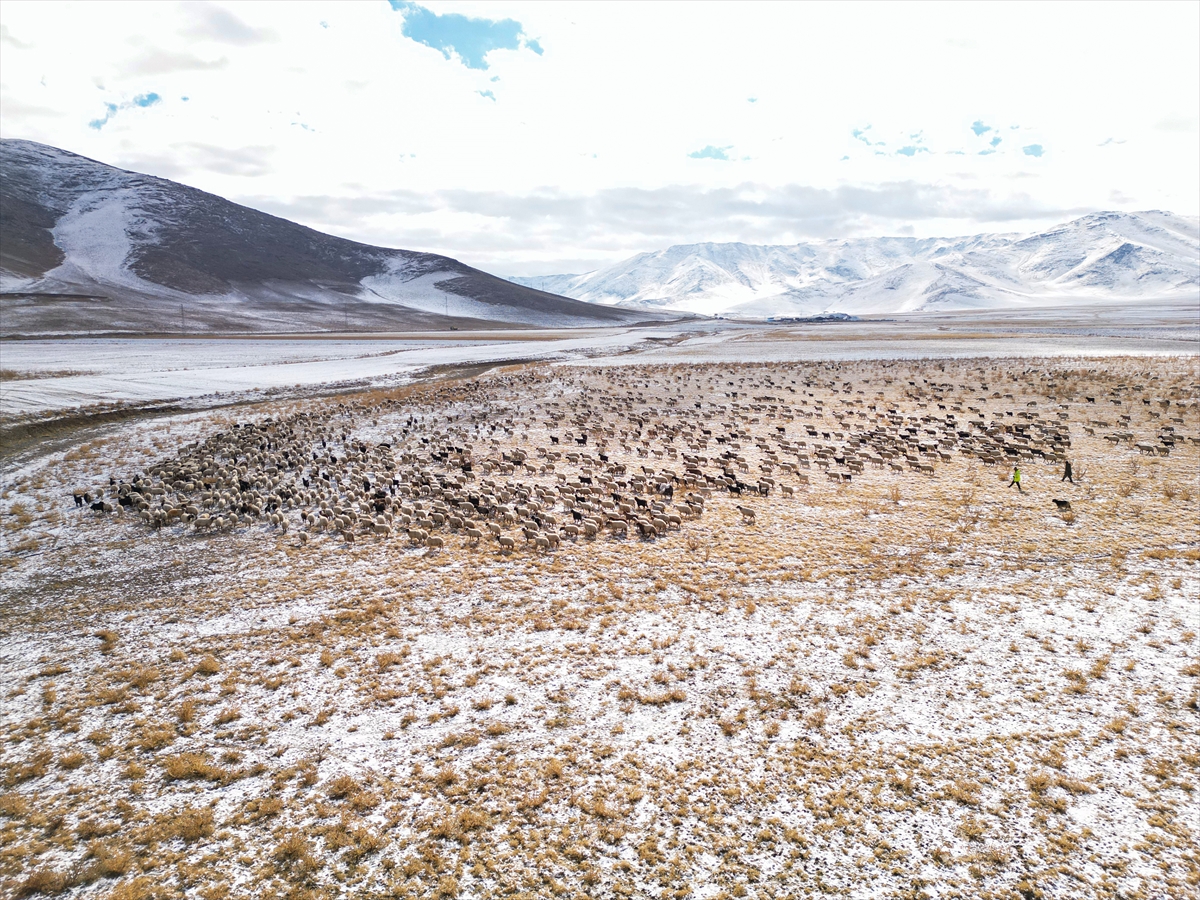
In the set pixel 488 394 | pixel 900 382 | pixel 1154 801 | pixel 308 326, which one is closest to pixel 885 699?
pixel 1154 801

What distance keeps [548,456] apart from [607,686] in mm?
15924

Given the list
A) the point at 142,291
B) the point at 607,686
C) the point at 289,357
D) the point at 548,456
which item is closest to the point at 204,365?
the point at 289,357

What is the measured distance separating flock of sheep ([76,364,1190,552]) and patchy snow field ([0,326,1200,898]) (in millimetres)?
301

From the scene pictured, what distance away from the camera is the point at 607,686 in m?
11.2

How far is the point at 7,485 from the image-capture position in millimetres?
22781

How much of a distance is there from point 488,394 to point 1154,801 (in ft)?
136

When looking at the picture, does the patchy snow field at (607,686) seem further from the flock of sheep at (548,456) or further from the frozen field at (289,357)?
the frozen field at (289,357)

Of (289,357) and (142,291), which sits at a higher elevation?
(142,291)

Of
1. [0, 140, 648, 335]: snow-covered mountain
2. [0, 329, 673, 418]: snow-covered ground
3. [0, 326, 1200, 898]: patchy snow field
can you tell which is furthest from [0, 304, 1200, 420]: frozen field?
[0, 140, 648, 335]: snow-covered mountain

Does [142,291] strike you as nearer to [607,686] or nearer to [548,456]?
[548,456]

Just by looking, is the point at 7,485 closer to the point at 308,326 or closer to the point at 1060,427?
the point at 1060,427

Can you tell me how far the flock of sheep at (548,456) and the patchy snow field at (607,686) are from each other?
301 millimetres

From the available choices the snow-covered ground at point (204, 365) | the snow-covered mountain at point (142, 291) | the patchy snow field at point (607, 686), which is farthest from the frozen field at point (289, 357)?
the snow-covered mountain at point (142, 291)

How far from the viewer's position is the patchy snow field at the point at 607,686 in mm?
7789
